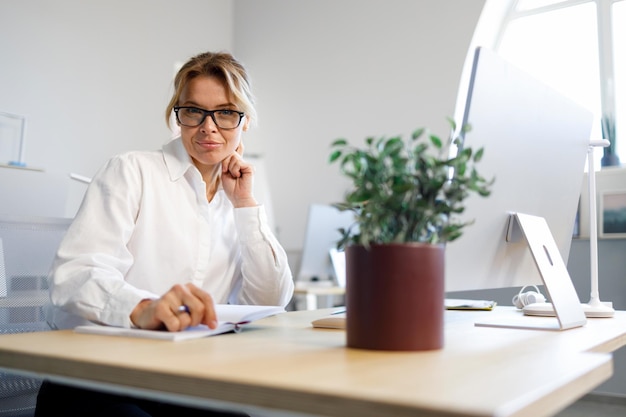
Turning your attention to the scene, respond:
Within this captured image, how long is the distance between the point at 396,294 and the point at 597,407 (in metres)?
2.88

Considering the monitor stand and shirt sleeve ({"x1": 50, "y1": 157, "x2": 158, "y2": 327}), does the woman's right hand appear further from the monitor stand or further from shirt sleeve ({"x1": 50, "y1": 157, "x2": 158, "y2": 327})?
the monitor stand

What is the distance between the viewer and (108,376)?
720 mm

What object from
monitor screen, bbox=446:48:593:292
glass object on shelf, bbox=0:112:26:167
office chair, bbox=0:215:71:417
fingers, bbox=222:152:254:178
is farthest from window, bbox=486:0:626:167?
office chair, bbox=0:215:71:417

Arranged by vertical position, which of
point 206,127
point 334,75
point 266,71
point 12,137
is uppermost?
point 266,71

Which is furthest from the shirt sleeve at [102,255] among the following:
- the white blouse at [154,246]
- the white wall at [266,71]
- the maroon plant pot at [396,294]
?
the white wall at [266,71]

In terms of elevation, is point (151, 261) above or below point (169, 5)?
below

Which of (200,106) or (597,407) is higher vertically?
(200,106)

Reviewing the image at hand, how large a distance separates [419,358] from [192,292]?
1.22 ft

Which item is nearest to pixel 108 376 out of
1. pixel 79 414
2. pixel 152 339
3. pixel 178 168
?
pixel 152 339

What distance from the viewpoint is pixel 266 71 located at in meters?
5.41

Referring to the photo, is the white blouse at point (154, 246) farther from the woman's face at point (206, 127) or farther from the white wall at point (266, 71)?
the white wall at point (266, 71)

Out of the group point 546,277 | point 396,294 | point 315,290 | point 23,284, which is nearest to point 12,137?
point 315,290

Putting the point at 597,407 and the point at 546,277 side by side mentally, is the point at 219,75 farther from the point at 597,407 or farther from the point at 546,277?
the point at 597,407

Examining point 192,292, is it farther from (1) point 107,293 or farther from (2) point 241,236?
(2) point 241,236
